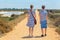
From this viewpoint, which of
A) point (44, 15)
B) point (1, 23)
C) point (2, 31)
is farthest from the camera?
point (1, 23)

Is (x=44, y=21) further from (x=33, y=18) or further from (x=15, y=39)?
(x=15, y=39)

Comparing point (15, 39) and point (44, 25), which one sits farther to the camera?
point (44, 25)

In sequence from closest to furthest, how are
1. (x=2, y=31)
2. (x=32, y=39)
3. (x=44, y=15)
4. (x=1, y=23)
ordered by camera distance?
(x=32, y=39) → (x=44, y=15) → (x=2, y=31) → (x=1, y=23)

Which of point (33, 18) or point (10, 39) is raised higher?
point (33, 18)

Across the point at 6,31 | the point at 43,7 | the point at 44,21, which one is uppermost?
the point at 43,7

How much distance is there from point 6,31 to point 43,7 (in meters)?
5.69

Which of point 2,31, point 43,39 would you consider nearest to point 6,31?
point 2,31

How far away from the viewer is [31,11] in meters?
14.6

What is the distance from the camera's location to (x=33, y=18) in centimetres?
1491

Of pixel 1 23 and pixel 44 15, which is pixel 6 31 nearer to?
pixel 1 23

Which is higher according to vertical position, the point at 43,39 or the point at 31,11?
the point at 31,11

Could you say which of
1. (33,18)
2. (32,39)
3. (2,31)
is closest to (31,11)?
(33,18)

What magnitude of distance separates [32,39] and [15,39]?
1.08 meters

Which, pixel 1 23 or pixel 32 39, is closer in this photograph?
pixel 32 39
